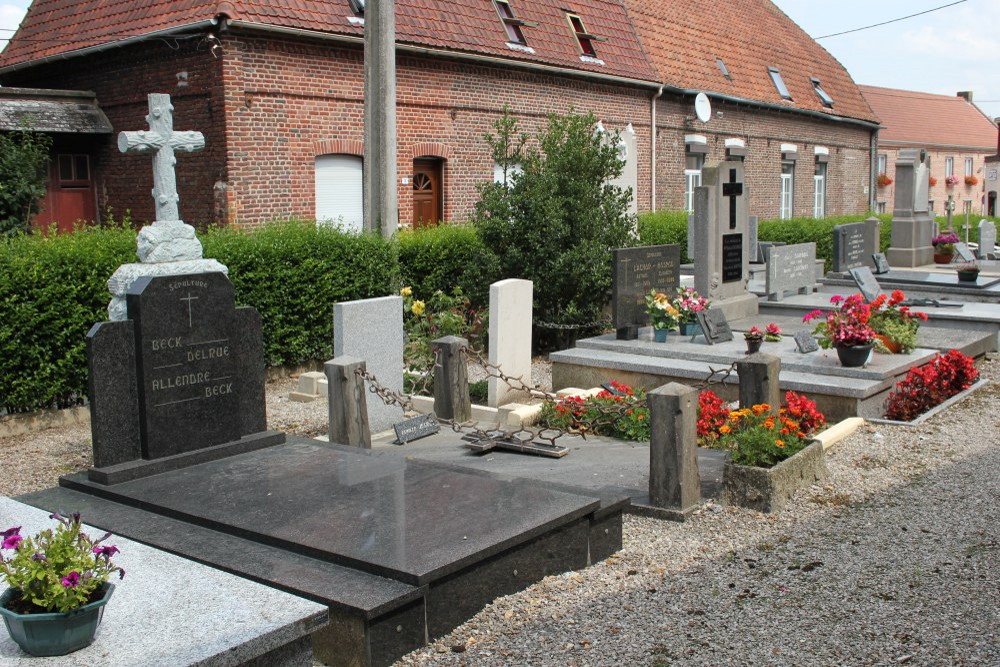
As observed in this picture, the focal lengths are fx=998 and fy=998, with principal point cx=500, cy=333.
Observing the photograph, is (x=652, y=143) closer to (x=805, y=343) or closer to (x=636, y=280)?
(x=636, y=280)

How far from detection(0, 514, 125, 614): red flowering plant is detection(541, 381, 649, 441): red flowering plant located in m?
5.02

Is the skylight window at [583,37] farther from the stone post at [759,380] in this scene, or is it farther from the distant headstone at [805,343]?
the stone post at [759,380]

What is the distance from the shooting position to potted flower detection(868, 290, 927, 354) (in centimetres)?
999

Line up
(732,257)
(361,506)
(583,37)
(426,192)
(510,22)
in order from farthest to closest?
1. (583,37)
2. (510,22)
3. (426,192)
4. (732,257)
5. (361,506)

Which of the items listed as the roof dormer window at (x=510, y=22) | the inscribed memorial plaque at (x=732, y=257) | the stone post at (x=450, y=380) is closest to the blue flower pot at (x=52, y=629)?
the stone post at (x=450, y=380)

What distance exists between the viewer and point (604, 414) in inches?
335

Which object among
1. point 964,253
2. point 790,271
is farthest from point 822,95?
point 790,271

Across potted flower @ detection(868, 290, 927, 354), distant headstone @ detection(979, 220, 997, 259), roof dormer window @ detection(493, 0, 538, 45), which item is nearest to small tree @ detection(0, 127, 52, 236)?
roof dormer window @ detection(493, 0, 538, 45)

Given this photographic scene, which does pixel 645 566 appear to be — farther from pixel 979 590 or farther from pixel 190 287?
pixel 190 287

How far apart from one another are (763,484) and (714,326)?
4.81 meters

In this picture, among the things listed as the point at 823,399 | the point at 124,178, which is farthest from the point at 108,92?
the point at 823,399

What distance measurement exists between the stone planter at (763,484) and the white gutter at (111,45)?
410 inches

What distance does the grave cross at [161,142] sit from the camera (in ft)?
24.7

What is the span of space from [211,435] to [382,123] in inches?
252
